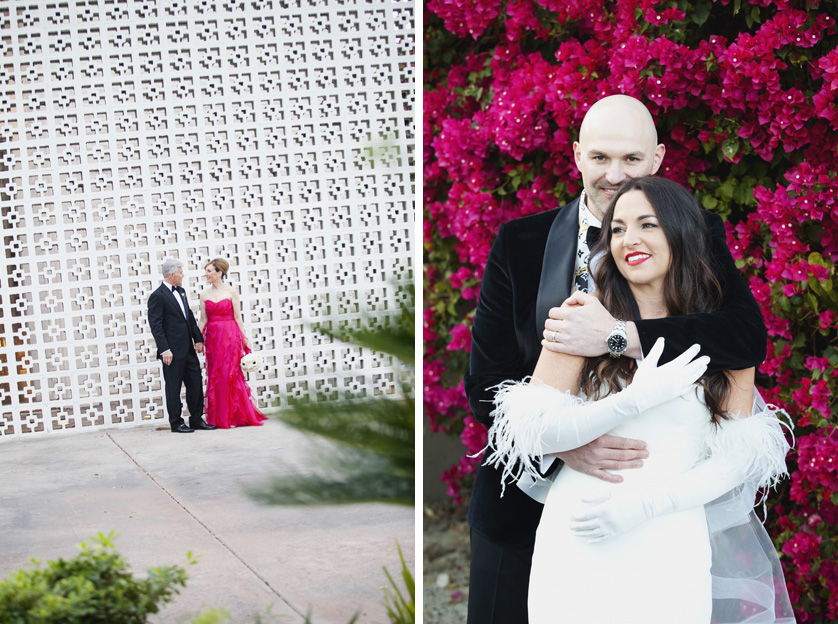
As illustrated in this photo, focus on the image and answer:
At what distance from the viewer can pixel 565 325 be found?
1.78 m

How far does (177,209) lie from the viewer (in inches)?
115

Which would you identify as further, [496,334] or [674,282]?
[496,334]

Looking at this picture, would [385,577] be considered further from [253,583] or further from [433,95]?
[433,95]

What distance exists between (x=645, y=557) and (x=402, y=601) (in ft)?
3.88

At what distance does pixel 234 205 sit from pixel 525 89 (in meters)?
1.20

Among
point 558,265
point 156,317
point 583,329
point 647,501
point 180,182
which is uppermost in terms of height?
point 180,182

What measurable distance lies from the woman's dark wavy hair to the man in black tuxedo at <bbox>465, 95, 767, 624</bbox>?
0.04 metres

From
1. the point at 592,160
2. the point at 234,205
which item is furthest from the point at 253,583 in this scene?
the point at 592,160

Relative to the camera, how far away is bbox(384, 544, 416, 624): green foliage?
2656 mm

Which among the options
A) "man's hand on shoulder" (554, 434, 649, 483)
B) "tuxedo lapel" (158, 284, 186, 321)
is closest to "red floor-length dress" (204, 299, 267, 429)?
"tuxedo lapel" (158, 284, 186, 321)

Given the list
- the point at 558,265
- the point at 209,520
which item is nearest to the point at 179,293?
the point at 209,520

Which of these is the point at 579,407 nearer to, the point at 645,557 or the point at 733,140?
the point at 645,557

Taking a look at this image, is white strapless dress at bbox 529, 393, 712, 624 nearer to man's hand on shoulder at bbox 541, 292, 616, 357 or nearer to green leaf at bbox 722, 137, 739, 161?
man's hand on shoulder at bbox 541, 292, 616, 357

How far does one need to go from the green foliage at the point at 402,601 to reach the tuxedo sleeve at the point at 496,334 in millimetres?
850
